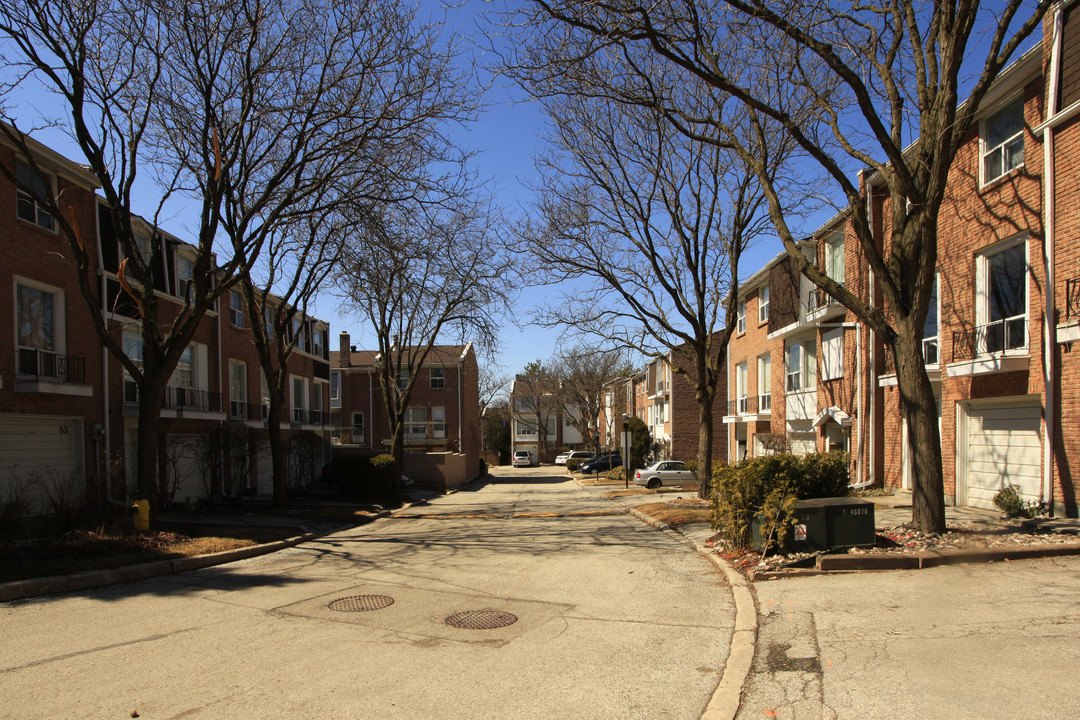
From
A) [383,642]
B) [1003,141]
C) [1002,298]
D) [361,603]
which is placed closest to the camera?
[383,642]

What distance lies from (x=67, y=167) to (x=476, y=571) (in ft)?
44.0

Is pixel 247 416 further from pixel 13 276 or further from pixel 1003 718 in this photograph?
pixel 1003 718

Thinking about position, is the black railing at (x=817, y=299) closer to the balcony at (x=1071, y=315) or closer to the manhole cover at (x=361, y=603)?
the balcony at (x=1071, y=315)

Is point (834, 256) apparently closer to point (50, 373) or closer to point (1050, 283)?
point (1050, 283)

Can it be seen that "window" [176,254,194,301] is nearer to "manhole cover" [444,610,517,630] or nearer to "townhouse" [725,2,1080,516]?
"manhole cover" [444,610,517,630]

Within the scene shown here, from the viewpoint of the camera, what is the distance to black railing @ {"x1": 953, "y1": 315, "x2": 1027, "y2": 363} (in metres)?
14.0

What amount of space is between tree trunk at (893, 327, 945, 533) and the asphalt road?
3.07 m

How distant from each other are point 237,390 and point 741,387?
893 inches

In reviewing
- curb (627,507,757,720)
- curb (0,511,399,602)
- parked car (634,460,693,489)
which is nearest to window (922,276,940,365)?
curb (627,507,757,720)

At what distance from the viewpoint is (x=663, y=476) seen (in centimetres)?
3472

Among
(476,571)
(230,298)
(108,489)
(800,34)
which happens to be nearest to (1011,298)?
(800,34)

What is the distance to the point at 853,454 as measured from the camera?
21.5 metres

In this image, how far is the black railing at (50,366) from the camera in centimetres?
1525

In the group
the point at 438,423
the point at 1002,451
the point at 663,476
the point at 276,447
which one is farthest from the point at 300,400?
the point at 1002,451
